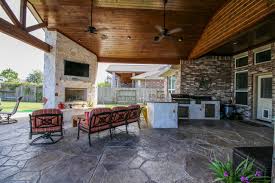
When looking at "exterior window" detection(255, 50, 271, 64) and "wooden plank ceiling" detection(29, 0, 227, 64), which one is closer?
"wooden plank ceiling" detection(29, 0, 227, 64)

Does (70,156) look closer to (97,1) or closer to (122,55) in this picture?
(97,1)

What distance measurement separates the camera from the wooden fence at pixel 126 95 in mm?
14531

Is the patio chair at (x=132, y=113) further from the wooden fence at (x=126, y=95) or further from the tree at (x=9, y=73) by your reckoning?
the tree at (x=9, y=73)

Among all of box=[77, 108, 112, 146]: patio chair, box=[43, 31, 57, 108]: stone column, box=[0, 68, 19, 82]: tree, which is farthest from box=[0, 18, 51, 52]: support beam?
box=[0, 68, 19, 82]: tree

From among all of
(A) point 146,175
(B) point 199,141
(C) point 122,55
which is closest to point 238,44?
(B) point 199,141

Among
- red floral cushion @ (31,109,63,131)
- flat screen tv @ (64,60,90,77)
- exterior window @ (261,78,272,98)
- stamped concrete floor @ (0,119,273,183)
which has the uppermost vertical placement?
flat screen tv @ (64,60,90,77)

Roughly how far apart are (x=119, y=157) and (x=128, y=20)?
4825 mm

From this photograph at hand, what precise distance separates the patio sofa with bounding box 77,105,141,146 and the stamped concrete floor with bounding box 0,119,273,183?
362 millimetres

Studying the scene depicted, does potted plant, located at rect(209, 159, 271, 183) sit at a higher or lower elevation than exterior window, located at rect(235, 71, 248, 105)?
lower

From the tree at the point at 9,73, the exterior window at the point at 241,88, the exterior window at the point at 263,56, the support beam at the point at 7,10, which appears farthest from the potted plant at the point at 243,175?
the tree at the point at 9,73

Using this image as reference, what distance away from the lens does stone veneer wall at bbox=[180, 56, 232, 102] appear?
8.71m

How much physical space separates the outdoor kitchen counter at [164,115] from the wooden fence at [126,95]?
849cm

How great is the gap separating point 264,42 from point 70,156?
25.6 feet

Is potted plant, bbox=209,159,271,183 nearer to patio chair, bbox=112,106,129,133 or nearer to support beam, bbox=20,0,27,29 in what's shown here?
patio chair, bbox=112,106,129,133
